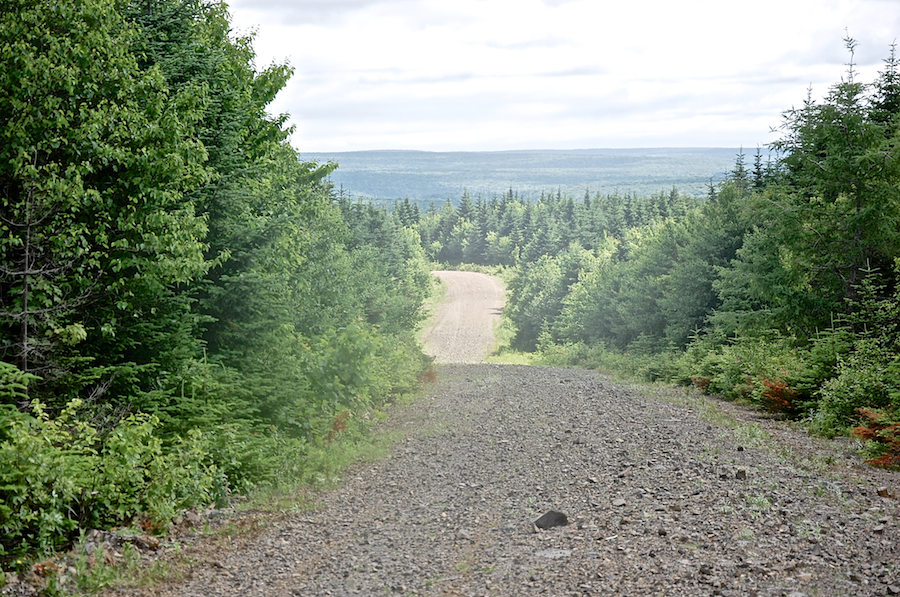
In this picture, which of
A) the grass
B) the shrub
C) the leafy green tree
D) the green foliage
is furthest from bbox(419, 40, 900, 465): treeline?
the leafy green tree

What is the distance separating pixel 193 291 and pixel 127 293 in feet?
8.20

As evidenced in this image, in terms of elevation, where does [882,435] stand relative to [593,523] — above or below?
above

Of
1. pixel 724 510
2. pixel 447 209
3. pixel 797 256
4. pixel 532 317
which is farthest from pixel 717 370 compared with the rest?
pixel 447 209

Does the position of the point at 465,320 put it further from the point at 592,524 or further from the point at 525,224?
the point at 592,524

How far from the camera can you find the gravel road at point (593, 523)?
21.0ft

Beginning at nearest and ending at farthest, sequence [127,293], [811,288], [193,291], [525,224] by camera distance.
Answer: [127,293], [193,291], [811,288], [525,224]

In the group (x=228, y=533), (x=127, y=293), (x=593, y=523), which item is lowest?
(x=228, y=533)

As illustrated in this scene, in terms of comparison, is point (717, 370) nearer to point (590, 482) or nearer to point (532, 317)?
point (590, 482)

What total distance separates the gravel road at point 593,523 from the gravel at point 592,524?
0.02 metres

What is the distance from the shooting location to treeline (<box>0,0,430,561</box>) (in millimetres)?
8172

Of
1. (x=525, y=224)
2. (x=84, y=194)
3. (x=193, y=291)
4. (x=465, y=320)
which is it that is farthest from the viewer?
(x=525, y=224)

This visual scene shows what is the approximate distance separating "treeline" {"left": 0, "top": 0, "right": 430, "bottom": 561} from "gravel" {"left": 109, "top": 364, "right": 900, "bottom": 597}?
1.33 m

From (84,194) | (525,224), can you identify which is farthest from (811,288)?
(525,224)

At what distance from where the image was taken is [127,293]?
10.2 m
